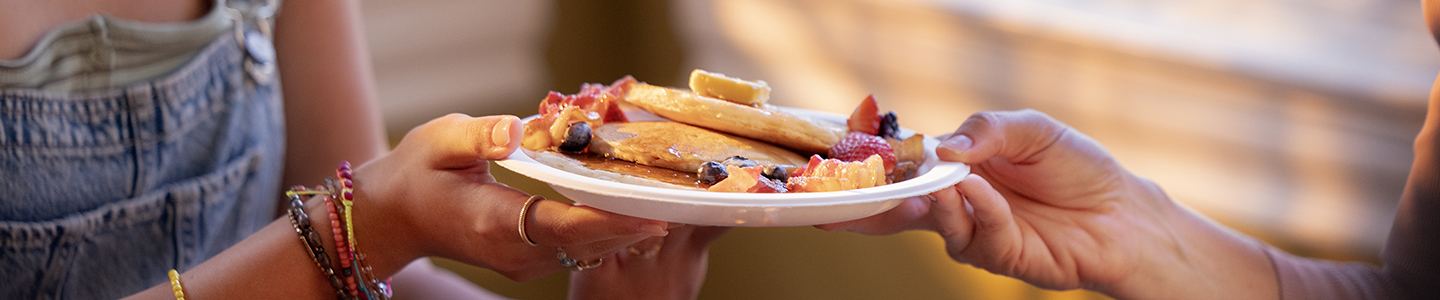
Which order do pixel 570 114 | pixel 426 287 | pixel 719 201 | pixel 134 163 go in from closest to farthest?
pixel 719 201, pixel 570 114, pixel 134 163, pixel 426 287

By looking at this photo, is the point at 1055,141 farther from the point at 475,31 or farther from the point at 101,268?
the point at 475,31

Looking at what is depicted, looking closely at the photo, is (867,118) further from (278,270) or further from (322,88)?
(322,88)

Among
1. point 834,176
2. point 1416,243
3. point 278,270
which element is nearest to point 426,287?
point 278,270

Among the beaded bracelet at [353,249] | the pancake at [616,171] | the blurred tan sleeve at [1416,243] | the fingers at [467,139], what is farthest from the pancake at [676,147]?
the blurred tan sleeve at [1416,243]

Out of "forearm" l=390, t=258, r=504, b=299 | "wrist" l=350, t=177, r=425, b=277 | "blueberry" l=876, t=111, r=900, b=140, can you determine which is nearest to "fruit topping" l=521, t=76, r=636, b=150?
"wrist" l=350, t=177, r=425, b=277

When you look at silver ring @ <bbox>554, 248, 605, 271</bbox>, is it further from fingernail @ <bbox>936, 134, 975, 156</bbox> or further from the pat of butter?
fingernail @ <bbox>936, 134, 975, 156</bbox>

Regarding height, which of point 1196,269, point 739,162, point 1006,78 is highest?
point 739,162

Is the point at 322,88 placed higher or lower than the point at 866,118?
lower
